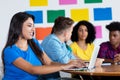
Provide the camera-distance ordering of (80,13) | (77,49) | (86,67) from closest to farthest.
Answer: (86,67), (77,49), (80,13)

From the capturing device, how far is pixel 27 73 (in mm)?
2061

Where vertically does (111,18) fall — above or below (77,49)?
above

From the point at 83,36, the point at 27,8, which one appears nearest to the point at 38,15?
the point at 27,8

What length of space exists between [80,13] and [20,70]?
1702mm

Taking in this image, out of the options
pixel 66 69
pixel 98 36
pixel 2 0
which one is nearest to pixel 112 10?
pixel 98 36

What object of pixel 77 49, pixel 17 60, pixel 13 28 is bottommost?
pixel 77 49

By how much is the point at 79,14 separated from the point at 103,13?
318 millimetres

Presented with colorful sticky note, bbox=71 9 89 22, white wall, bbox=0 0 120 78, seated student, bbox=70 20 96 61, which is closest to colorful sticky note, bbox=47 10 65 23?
white wall, bbox=0 0 120 78

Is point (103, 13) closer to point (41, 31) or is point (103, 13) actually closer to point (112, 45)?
point (112, 45)

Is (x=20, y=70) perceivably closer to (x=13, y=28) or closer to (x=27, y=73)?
(x=27, y=73)

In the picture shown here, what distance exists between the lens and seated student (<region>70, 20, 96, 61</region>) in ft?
11.1

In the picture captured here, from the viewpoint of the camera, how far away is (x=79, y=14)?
3.54 metres

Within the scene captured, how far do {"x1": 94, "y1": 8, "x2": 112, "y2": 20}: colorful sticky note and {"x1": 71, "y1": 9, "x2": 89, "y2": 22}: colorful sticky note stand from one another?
119 millimetres

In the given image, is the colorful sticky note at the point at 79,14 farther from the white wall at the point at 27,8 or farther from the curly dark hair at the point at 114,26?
the curly dark hair at the point at 114,26
